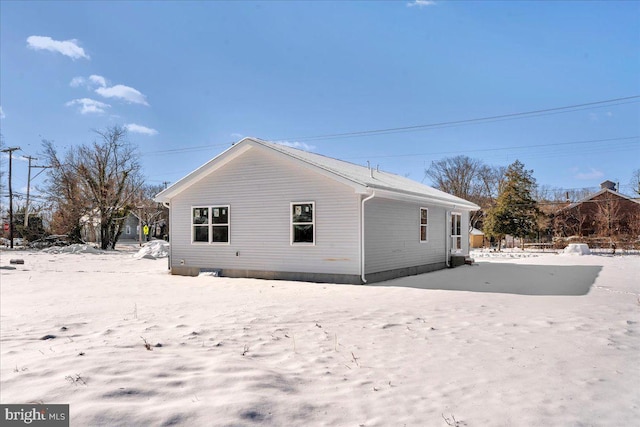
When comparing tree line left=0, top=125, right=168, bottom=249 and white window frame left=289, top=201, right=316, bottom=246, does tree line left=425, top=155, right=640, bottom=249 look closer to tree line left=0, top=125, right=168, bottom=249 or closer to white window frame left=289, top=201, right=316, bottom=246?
white window frame left=289, top=201, right=316, bottom=246

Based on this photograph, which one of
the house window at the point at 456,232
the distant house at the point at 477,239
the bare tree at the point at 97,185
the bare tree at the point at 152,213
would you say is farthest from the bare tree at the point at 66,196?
the distant house at the point at 477,239

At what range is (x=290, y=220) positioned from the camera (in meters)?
12.2

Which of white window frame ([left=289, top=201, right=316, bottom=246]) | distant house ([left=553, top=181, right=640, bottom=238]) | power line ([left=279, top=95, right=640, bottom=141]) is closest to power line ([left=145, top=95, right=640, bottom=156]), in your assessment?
power line ([left=279, top=95, right=640, bottom=141])

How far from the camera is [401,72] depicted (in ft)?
58.2

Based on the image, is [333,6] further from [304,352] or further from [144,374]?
[144,374]

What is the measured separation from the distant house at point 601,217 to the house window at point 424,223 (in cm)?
2646

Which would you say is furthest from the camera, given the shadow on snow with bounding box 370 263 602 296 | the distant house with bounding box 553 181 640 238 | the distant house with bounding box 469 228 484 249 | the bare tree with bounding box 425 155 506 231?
the bare tree with bounding box 425 155 506 231

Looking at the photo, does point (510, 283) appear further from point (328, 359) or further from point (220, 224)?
point (220, 224)

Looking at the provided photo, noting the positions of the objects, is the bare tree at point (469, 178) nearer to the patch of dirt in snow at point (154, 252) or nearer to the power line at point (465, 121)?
the power line at point (465, 121)

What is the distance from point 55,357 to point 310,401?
2684mm

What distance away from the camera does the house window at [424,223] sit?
49.6 ft

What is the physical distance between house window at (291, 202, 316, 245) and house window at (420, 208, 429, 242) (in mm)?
4985

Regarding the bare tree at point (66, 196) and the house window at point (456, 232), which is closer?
the house window at point (456, 232)

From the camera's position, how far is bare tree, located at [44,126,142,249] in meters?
33.6
